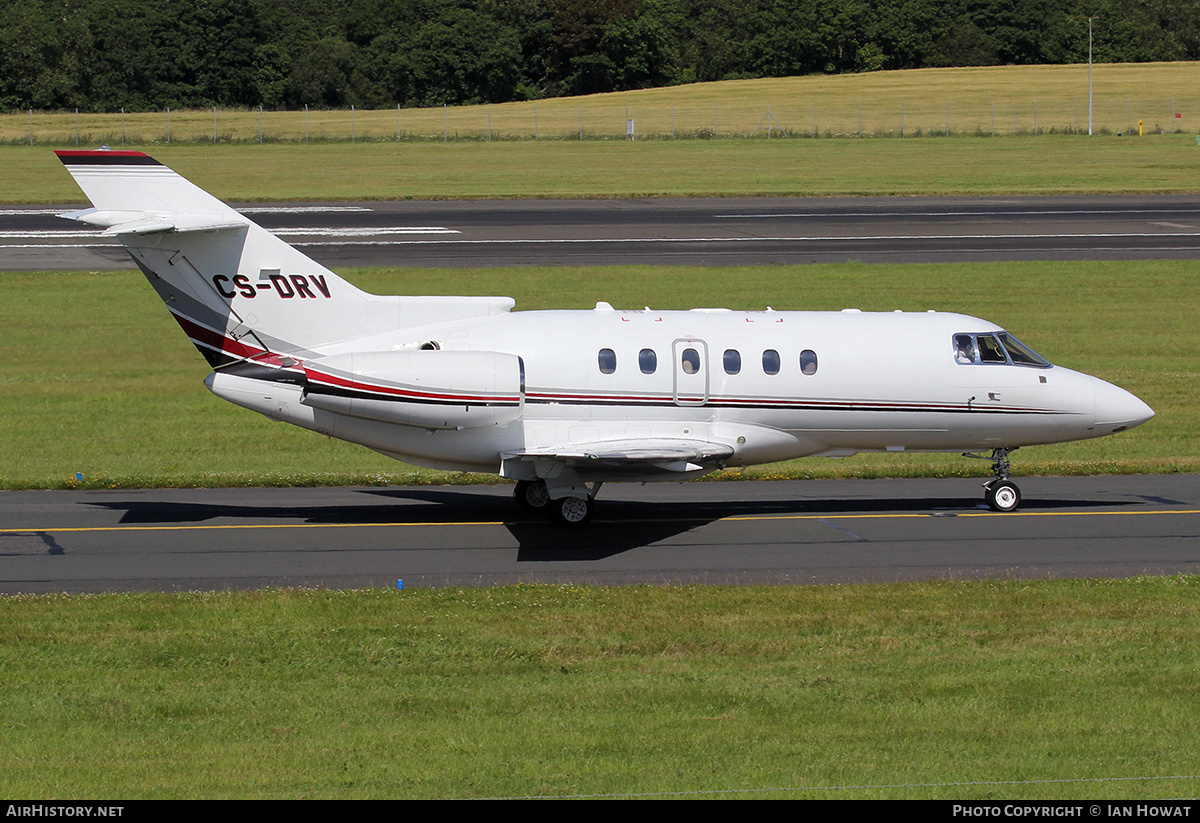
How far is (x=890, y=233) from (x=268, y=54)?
8378cm

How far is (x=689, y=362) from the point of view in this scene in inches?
784

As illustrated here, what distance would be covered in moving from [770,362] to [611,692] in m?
8.46

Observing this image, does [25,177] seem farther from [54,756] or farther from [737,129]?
[54,756]

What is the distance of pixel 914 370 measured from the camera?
805 inches

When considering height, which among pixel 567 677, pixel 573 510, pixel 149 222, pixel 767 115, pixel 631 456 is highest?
pixel 767 115

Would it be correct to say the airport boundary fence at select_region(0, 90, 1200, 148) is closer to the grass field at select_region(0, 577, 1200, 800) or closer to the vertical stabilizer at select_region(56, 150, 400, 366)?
the vertical stabilizer at select_region(56, 150, 400, 366)

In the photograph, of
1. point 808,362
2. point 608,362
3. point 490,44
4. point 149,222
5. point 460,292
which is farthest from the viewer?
point 490,44

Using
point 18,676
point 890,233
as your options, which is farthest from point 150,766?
point 890,233

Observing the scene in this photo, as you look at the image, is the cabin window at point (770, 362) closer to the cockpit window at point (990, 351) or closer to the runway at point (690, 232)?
the cockpit window at point (990, 351)

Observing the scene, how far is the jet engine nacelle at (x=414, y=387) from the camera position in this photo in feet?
62.1

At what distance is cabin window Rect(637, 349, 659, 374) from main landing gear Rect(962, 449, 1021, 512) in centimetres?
525

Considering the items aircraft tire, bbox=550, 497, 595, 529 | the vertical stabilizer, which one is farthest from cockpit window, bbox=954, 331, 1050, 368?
the vertical stabilizer

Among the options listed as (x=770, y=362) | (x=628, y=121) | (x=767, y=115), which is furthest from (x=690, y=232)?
(x=767, y=115)

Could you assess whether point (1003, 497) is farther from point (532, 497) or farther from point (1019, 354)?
point (532, 497)
